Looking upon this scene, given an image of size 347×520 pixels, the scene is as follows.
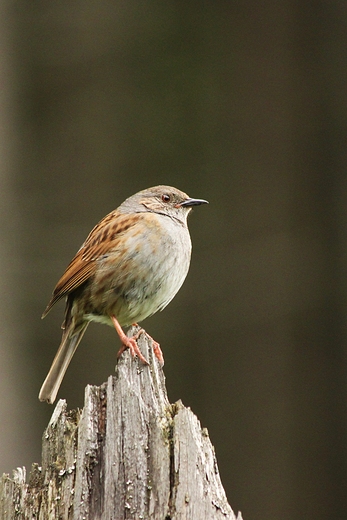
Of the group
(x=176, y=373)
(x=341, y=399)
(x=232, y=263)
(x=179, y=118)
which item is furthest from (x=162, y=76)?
(x=341, y=399)

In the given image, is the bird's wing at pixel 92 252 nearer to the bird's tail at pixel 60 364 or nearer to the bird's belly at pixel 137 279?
the bird's belly at pixel 137 279

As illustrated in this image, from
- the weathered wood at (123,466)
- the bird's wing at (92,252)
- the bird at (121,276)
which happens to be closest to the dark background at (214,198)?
the bird at (121,276)

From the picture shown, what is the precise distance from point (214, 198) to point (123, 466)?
16.6 feet

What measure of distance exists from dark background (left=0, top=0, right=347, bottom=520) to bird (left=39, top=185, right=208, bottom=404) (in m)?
2.59

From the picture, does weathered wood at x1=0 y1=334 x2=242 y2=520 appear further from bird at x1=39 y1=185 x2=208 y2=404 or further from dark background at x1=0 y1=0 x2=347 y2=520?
dark background at x1=0 y1=0 x2=347 y2=520

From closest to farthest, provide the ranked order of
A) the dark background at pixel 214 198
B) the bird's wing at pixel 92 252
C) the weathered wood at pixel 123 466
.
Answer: the weathered wood at pixel 123 466 < the bird's wing at pixel 92 252 < the dark background at pixel 214 198

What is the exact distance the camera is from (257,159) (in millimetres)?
7605

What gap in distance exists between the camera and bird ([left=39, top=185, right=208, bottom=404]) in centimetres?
440

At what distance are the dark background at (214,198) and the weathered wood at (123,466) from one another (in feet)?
13.6

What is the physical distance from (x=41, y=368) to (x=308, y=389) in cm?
262

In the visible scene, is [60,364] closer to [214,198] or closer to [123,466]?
[123,466]

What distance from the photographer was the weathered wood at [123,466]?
2725 millimetres

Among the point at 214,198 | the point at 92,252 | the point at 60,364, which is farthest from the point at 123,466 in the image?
the point at 214,198

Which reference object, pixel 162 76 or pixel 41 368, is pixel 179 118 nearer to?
pixel 162 76
